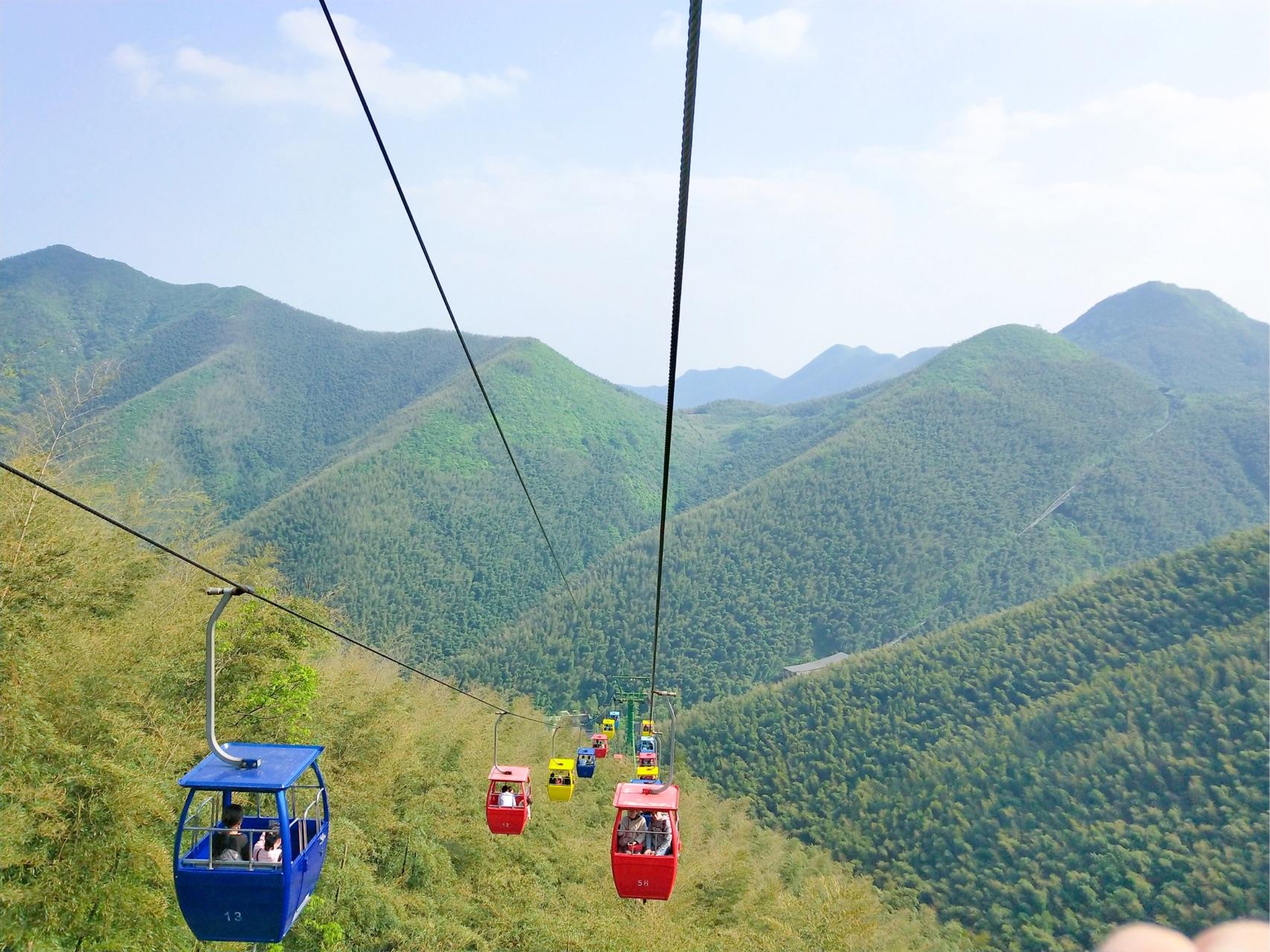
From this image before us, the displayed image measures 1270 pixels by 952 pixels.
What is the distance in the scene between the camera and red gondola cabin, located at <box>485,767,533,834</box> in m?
16.5

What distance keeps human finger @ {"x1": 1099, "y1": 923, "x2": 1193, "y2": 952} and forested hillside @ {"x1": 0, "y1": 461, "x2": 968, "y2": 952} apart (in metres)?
14.3

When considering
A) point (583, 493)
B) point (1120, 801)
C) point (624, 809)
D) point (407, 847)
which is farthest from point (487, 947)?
point (583, 493)

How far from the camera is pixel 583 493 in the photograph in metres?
133

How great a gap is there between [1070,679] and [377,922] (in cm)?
4306

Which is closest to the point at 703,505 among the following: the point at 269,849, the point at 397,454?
the point at 397,454

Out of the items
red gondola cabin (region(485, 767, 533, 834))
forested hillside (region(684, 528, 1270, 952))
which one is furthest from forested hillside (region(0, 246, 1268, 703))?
red gondola cabin (region(485, 767, 533, 834))

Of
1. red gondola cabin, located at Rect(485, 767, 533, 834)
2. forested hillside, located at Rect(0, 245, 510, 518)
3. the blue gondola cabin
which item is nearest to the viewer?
the blue gondola cabin

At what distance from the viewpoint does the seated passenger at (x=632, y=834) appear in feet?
36.2

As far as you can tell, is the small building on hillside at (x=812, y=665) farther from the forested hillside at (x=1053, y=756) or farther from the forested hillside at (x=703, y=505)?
the forested hillside at (x=1053, y=756)

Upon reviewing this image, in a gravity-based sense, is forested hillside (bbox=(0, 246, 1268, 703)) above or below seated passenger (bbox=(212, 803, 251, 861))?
above

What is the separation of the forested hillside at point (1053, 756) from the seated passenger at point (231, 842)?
37.7 m

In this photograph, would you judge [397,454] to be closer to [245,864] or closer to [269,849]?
[269,849]

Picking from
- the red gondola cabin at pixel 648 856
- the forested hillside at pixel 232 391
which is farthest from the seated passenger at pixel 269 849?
the forested hillside at pixel 232 391

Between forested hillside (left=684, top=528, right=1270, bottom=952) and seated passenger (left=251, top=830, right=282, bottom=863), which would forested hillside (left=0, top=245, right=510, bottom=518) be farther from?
seated passenger (left=251, top=830, right=282, bottom=863)
